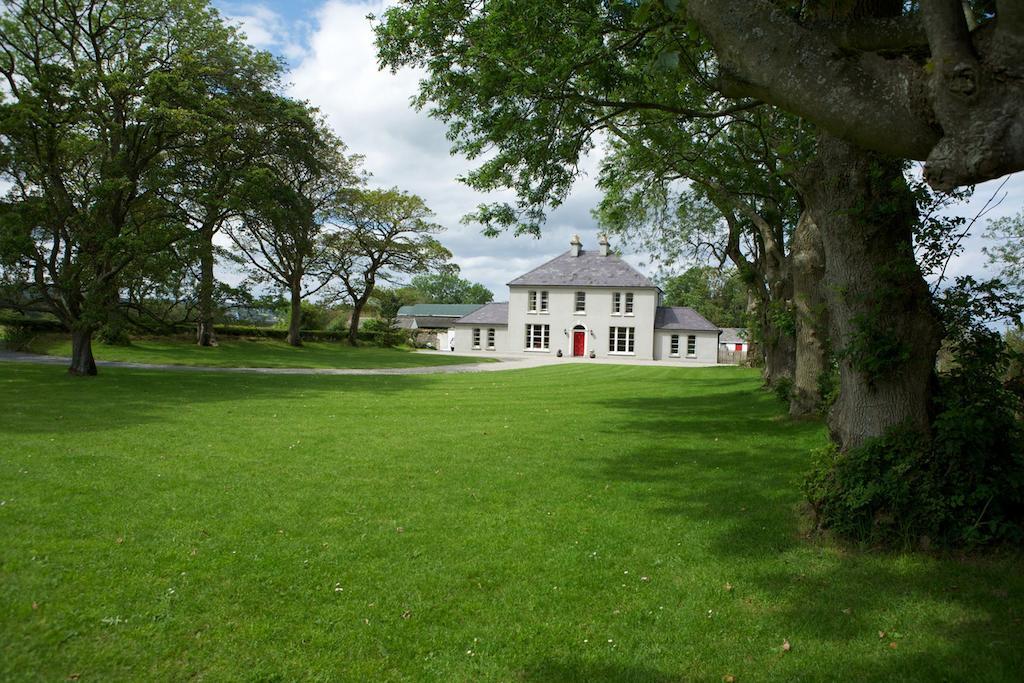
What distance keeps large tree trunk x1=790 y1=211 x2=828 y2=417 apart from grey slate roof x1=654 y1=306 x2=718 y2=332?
4072 cm

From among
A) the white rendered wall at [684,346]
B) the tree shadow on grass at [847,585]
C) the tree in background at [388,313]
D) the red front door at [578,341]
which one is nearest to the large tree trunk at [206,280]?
the tree shadow on grass at [847,585]

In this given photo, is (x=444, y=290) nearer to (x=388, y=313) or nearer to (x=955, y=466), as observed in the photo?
(x=388, y=313)

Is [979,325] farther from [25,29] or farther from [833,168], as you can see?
[25,29]

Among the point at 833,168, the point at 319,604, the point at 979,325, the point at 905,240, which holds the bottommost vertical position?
the point at 319,604

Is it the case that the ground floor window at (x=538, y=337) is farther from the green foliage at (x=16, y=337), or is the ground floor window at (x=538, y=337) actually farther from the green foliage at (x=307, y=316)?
the green foliage at (x=16, y=337)

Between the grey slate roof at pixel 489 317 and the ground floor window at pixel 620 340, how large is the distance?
33.2ft

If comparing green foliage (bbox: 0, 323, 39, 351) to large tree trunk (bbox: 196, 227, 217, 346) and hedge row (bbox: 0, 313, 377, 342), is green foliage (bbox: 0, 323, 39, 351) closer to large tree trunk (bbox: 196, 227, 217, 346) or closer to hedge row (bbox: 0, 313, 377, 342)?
hedge row (bbox: 0, 313, 377, 342)

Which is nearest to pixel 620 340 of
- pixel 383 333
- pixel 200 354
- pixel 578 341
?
pixel 578 341

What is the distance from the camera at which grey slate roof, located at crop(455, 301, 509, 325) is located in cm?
6028

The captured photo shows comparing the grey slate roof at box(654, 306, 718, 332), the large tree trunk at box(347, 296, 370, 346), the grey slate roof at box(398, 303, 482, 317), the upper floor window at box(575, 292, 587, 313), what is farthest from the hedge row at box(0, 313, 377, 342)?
the grey slate roof at box(398, 303, 482, 317)

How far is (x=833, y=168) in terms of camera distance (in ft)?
21.2

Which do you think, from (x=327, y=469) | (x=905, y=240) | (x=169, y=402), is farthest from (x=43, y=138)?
(x=905, y=240)

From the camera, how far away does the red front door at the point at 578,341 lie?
181 ft

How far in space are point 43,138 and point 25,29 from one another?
14.3ft
